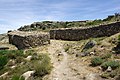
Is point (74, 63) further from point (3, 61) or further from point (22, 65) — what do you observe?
point (3, 61)

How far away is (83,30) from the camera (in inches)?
1132

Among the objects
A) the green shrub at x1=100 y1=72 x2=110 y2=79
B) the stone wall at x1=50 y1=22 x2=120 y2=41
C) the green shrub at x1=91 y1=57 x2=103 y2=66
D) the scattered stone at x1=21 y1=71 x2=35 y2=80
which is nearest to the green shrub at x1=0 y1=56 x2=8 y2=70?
the scattered stone at x1=21 y1=71 x2=35 y2=80

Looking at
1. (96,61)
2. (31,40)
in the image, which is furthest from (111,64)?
(31,40)

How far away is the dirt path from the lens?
52.0 ft

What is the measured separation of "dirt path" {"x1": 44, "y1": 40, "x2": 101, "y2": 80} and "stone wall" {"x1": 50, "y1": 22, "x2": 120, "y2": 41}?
524 centimetres

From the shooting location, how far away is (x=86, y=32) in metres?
28.4

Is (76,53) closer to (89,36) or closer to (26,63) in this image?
(26,63)

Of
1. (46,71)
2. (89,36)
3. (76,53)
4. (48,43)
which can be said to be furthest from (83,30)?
(46,71)

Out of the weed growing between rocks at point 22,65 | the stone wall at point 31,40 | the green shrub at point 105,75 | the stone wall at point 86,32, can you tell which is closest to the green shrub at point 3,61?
the weed growing between rocks at point 22,65

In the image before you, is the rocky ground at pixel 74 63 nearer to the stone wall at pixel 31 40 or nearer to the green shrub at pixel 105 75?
the green shrub at pixel 105 75

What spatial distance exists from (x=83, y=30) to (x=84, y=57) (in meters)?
9.34

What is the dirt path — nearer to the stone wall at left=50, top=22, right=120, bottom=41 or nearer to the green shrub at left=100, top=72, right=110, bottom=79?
the green shrub at left=100, top=72, right=110, bottom=79

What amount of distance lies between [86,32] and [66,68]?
11.3 m

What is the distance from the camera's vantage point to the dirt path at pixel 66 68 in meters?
15.8
